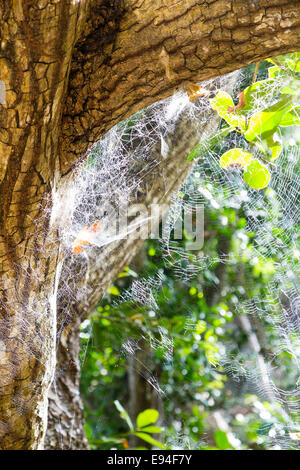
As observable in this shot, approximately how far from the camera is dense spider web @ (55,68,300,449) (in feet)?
3.78

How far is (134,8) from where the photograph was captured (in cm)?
72

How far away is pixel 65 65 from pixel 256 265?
0.99 metres

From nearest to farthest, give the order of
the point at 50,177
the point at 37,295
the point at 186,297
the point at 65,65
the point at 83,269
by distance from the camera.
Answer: the point at 65,65
the point at 50,177
the point at 37,295
the point at 83,269
the point at 186,297

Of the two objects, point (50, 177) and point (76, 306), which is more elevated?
point (50, 177)

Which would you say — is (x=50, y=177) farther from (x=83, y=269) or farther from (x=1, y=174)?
(x=83, y=269)

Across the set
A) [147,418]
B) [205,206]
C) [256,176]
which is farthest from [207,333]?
[256,176]

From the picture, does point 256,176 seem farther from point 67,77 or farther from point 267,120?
point 67,77

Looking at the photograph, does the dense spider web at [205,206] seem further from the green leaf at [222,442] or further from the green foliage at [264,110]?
the green leaf at [222,442]

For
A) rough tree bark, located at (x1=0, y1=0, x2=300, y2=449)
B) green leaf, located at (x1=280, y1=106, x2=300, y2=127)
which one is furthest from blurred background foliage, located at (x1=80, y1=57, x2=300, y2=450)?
rough tree bark, located at (x1=0, y1=0, x2=300, y2=449)

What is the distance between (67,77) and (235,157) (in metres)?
0.43

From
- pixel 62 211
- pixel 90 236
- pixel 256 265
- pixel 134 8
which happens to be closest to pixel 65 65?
pixel 134 8

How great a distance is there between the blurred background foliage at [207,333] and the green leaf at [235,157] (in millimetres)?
205

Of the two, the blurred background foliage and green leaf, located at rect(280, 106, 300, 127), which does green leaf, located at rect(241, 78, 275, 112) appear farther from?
the blurred background foliage

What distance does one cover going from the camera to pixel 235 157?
0.96m
